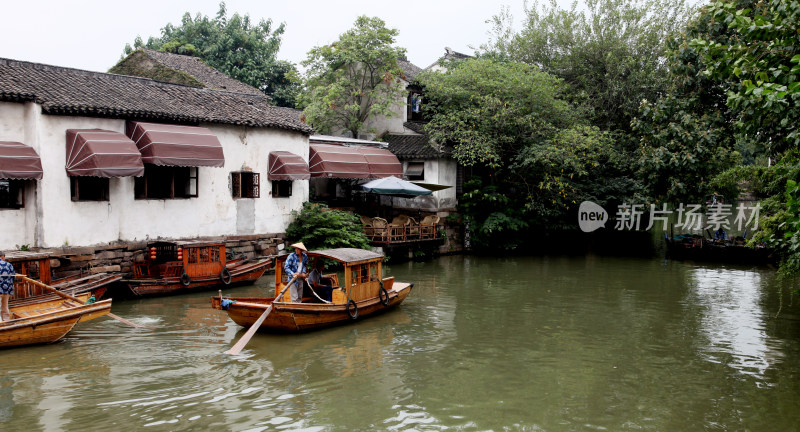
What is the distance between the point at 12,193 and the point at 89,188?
1583 mm

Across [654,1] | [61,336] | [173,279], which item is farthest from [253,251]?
[654,1]

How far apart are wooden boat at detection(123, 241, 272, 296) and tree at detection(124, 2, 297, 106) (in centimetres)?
1799

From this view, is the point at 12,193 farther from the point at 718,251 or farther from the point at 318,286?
the point at 718,251

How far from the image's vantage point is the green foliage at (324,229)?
18266 mm

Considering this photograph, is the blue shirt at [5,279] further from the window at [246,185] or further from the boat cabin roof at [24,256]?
the window at [246,185]

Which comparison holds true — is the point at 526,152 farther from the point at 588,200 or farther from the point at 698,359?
the point at 698,359

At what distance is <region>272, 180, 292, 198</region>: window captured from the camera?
18688 mm

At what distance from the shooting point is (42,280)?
12.1 metres

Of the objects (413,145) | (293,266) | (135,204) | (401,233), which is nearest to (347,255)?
(293,266)

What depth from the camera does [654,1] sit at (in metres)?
25.1

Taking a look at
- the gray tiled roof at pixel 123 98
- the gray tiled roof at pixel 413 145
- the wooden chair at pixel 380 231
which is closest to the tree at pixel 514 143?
the gray tiled roof at pixel 413 145

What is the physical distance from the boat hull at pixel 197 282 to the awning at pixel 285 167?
286 cm
